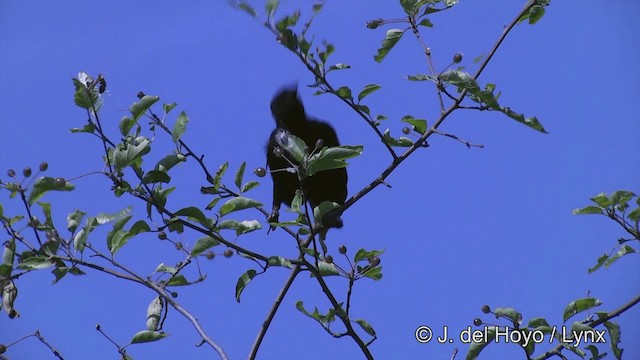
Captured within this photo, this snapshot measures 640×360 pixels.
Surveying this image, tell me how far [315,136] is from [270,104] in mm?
410

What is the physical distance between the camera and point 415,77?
291 centimetres

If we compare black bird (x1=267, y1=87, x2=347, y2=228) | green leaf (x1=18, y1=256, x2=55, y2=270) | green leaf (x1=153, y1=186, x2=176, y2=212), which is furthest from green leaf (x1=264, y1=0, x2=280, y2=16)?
black bird (x1=267, y1=87, x2=347, y2=228)

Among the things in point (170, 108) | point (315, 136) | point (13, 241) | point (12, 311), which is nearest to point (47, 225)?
point (13, 241)

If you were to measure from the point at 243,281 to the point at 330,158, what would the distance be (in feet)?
2.29

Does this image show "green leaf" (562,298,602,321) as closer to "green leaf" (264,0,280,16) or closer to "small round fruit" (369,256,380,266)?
"small round fruit" (369,256,380,266)

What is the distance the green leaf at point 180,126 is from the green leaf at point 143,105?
0.48ft

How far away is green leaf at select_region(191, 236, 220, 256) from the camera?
2.85 m

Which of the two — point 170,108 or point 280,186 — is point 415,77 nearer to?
point 170,108

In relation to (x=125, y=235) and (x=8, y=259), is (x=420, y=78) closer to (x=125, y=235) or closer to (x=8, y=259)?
(x=125, y=235)

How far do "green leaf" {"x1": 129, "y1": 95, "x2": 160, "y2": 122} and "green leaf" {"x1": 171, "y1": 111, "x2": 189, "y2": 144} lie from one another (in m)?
0.15

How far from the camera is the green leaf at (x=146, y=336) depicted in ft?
9.79

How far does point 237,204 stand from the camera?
9.16ft

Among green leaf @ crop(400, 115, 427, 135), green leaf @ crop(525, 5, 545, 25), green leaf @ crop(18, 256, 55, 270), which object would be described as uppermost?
green leaf @ crop(525, 5, 545, 25)

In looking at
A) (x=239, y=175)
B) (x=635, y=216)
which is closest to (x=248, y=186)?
(x=239, y=175)
